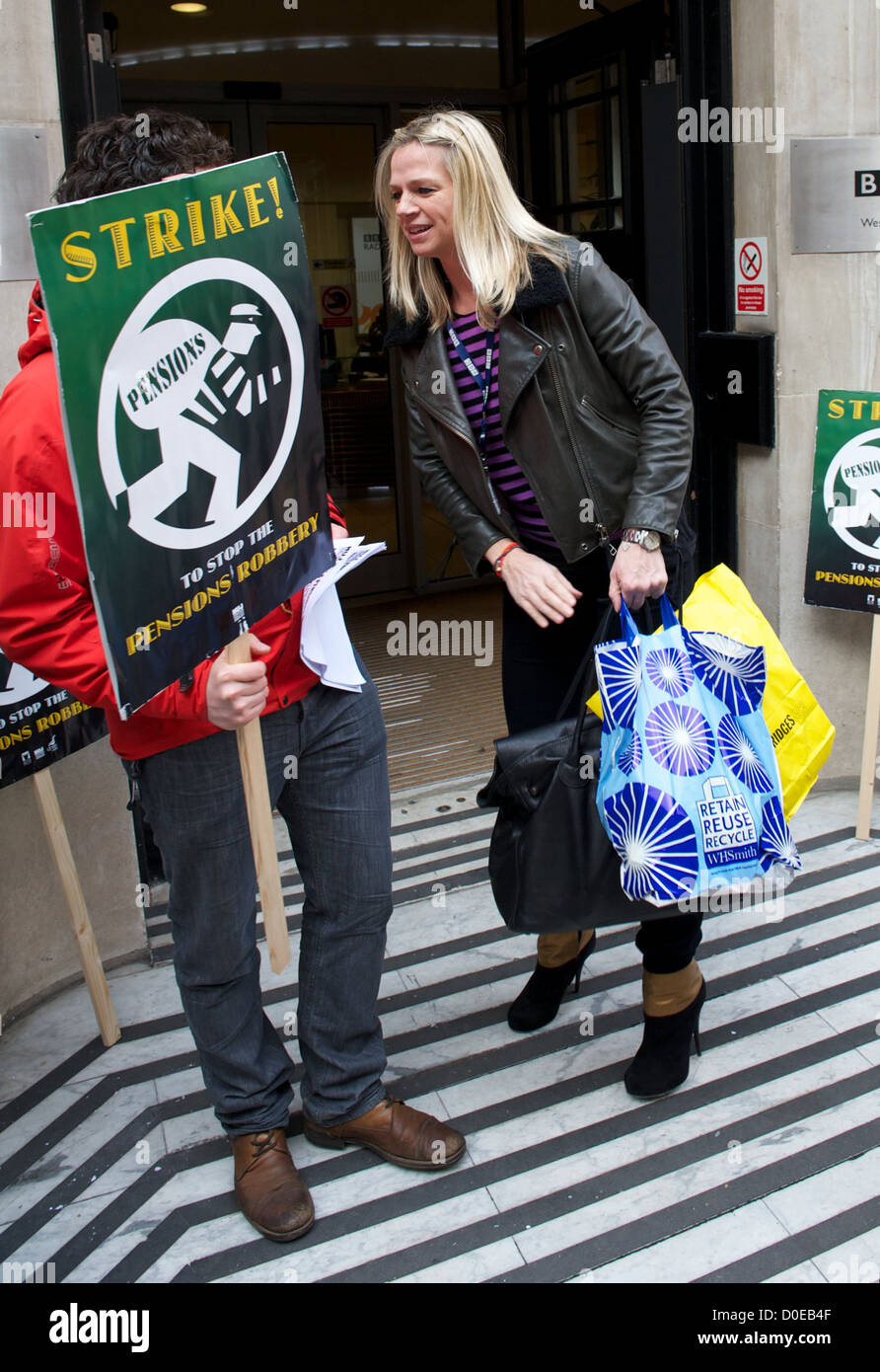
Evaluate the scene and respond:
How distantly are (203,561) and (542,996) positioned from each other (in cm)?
158

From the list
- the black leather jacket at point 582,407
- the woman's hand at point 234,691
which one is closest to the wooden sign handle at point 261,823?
the woman's hand at point 234,691

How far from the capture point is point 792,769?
2635mm

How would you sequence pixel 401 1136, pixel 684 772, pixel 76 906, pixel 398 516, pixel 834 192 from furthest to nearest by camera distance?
pixel 398 516, pixel 834 192, pixel 76 906, pixel 401 1136, pixel 684 772

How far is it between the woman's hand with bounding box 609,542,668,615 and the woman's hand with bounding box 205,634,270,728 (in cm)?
78

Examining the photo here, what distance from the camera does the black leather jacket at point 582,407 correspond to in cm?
253

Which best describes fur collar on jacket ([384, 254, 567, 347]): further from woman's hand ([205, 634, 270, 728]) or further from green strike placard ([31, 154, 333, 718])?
woman's hand ([205, 634, 270, 728])

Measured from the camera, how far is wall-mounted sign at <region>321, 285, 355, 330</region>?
7211 mm

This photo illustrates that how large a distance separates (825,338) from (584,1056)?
2.23 metres

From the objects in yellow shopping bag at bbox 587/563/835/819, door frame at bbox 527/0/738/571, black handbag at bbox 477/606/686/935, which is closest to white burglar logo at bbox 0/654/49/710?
black handbag at bbox 477/606/686/935

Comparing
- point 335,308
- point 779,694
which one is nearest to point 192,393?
point 779,694

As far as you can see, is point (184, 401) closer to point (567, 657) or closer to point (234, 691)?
point (234, 691)

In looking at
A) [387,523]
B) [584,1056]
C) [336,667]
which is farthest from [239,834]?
[387,523]

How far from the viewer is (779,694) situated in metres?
2.65

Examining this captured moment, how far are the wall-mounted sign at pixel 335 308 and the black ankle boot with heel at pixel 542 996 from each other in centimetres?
501
